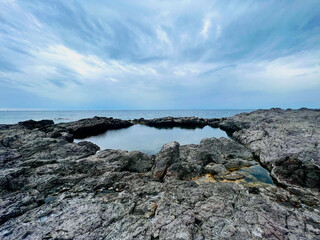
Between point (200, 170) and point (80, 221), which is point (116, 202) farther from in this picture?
point (200, 170)

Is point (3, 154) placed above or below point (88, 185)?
above

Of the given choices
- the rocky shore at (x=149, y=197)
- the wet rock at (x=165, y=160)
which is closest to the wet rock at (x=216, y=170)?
the rocky shore at (x=149, y=197)

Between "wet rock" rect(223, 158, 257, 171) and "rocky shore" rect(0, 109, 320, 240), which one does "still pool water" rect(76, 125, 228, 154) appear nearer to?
"rocky shore" rect(0, 109, 320, 240)

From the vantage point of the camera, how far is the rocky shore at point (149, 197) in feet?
24.4

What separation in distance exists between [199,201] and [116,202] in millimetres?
5752

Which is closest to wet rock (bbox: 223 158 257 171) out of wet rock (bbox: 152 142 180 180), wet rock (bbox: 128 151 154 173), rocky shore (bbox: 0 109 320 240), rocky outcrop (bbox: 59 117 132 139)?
rocky shore (bbox: 0 109 320 240)

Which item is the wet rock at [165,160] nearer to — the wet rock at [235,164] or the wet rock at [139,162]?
the wet rock at [139,162]

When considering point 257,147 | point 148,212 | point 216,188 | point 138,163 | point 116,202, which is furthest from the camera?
point 257,147

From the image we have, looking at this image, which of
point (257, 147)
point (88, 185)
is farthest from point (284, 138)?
point (88, 185)

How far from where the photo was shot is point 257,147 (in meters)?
23.5

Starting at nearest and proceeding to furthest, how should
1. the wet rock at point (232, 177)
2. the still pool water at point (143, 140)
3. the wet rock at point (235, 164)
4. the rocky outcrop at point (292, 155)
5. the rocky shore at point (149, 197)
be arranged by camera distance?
the rocky shore at point (149, 197)
the rocky outcrop at point (292, 155)
the wet rock at point (232, 177)
the wet rock at point (235, 164)
the still pool water at point (143, 140)

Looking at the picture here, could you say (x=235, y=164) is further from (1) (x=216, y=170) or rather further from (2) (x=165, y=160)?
(2) (x=165, y=160)

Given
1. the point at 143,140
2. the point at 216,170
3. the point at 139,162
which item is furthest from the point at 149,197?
the point at 143,140

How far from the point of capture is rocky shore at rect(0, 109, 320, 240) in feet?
24.4
